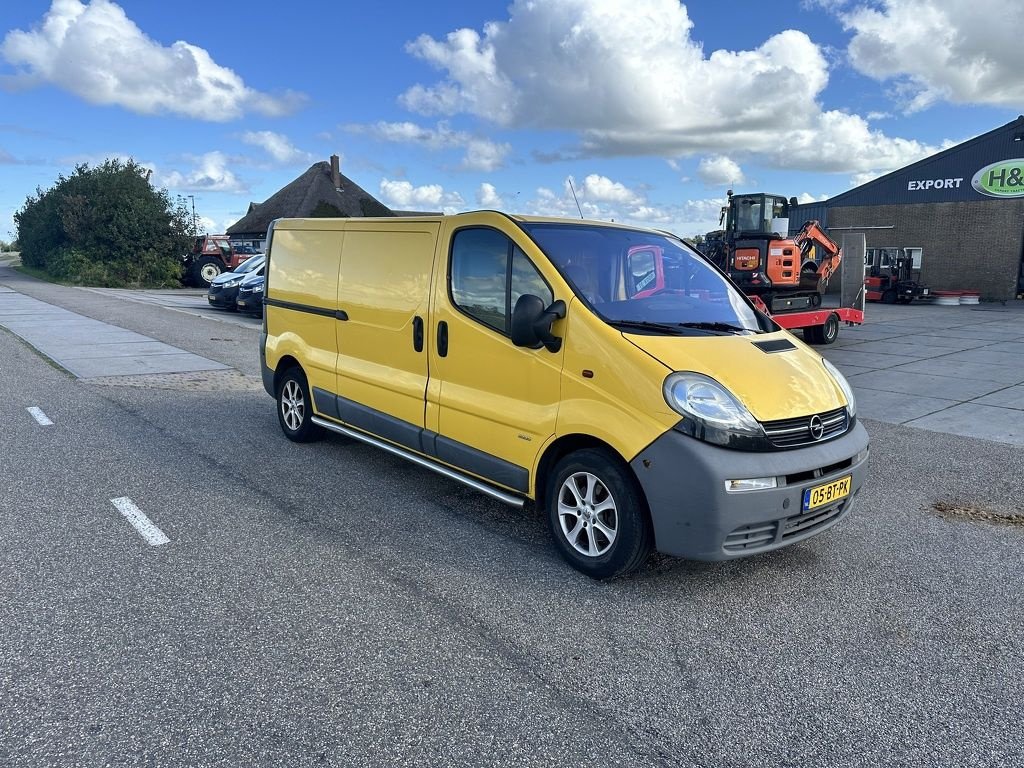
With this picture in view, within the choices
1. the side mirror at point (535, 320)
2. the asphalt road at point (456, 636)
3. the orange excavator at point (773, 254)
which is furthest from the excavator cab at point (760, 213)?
the side mirror at point (535, 320)

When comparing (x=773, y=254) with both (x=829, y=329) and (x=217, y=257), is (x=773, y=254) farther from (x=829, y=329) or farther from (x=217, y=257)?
(x=217, y=257)

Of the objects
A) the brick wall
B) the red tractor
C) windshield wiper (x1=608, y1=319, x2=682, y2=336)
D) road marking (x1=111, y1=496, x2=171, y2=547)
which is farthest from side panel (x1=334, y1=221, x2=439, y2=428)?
the brick wall

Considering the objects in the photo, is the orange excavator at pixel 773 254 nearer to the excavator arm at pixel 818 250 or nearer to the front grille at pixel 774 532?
the excavator arm at pixel 818 250

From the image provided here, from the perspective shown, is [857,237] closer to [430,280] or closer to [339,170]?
[430,280]

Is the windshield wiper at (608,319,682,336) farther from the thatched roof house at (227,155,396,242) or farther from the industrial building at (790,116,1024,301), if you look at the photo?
the thatched roof house at (227,155,396,242)

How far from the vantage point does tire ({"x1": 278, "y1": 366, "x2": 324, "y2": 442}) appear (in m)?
6.40

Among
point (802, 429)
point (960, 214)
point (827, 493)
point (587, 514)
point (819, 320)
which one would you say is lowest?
point (587, 514)

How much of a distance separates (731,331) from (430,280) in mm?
1970

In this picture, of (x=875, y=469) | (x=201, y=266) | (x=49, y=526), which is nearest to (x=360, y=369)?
(x=49, y=526)

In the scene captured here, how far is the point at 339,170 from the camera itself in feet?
167

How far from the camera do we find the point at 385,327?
5.27 m

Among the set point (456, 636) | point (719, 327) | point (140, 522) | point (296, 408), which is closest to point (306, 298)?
point (296, 408)

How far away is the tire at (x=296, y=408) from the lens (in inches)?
252

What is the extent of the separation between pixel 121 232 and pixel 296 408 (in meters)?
Result: 33.2
